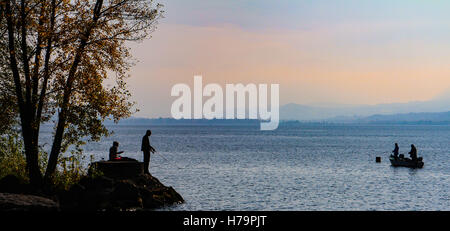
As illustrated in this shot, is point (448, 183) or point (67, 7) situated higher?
point (67, 7)

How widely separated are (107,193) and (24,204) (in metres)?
7.82

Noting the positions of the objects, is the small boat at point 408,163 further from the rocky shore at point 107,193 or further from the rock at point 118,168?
the rock at point 118,168

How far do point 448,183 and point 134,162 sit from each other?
3184cm

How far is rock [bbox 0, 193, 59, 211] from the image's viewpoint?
68.0ft

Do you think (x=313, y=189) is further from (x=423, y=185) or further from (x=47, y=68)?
(x=47, y=68)

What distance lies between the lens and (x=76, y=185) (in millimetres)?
27766

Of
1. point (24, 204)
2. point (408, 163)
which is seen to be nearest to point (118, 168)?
point (24, 204)

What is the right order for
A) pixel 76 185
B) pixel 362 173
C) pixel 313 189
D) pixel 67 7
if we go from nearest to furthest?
pixel 67 7
pixel 76 185
pixel 313 189
pixel 362 173

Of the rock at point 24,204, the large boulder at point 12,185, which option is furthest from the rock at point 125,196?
the rock at point 24,204

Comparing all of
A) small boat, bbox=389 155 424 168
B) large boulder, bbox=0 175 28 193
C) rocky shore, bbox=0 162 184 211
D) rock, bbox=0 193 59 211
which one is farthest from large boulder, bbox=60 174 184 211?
small boat, bbox=389 155 424 168

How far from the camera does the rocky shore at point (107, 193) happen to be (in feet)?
82.2

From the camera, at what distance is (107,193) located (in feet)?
94.2
